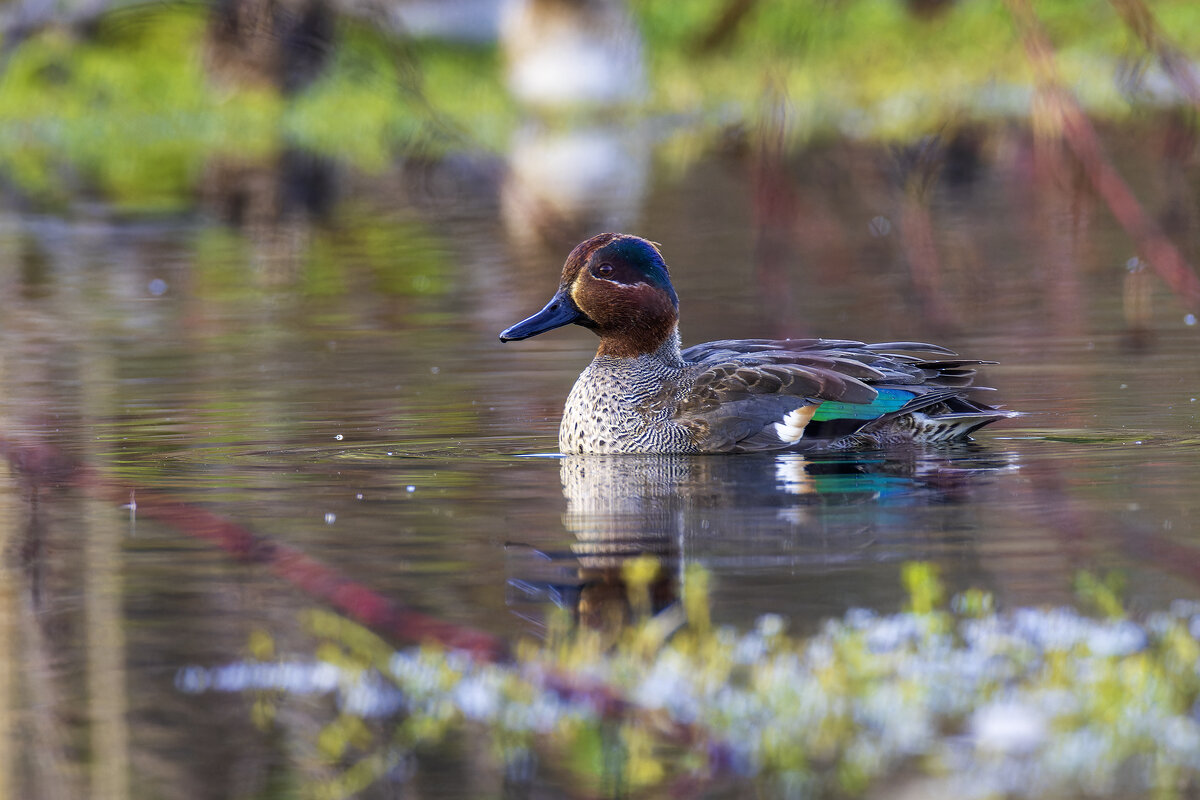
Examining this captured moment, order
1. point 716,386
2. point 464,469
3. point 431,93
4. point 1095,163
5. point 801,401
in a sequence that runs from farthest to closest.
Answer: point 431,93, point 716,386, point 801,401, point 464,469, point 1095,163

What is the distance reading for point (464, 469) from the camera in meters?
8.59

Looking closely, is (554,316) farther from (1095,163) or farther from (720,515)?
(1095,163)

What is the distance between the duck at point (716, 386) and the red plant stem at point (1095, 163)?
4516 millimetres

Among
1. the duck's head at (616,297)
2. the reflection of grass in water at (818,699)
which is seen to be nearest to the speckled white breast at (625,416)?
the duck's head at (616,297)

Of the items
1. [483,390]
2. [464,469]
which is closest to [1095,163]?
[464,469]

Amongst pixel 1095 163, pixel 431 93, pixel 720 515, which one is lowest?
pixel 720 515

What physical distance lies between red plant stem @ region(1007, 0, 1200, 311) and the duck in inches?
178

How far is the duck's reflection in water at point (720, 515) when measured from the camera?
642cm

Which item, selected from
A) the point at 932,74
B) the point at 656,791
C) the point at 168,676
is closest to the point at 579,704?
the point at 656,791

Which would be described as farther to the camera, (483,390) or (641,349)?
(483,390)

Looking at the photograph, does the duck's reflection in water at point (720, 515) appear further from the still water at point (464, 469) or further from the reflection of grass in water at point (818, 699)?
the reflection of grass in water at point (818, 699)

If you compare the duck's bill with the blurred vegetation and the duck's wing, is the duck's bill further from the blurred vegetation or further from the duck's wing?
the blurred vegetation

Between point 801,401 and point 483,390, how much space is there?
86.9 inches

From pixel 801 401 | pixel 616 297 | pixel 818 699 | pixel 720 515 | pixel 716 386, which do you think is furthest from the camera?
pixel 616 297
